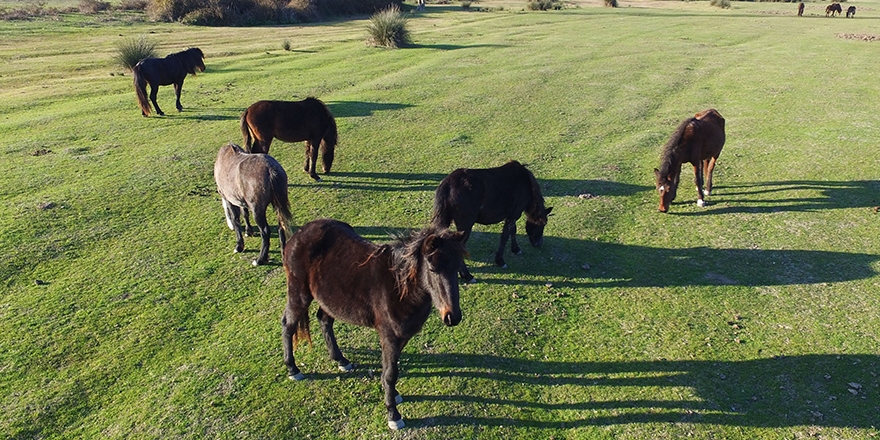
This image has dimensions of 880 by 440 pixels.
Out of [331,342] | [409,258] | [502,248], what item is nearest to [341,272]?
[409,258]

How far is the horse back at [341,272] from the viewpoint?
4.27 meters

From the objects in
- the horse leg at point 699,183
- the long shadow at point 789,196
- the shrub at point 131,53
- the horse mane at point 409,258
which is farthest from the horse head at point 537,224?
the shrub at point 131,53

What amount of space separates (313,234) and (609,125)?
36.1 feet

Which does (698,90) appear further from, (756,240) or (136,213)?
(136,213)

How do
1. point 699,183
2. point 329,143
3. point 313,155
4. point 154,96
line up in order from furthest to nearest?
point 154,96 → point 329,143 → point 313,155 → point 699,183

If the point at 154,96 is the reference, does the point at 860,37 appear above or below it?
above

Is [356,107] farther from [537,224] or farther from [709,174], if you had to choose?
[709,174]

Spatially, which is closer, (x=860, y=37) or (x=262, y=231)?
(x=262, y=231)

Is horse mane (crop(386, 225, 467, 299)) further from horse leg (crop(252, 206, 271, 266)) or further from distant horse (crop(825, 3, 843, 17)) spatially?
distant horse (crop(825, 3, 843, 17))

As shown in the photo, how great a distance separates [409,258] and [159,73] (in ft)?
44.0

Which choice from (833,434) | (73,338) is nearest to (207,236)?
(73,338)

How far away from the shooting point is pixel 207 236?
7.61 metres

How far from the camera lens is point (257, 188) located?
667 centimetres

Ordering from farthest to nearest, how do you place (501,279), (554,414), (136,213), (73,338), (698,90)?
(698,90) → (136,213) → (501,279) → (73,338) → (554,414)
